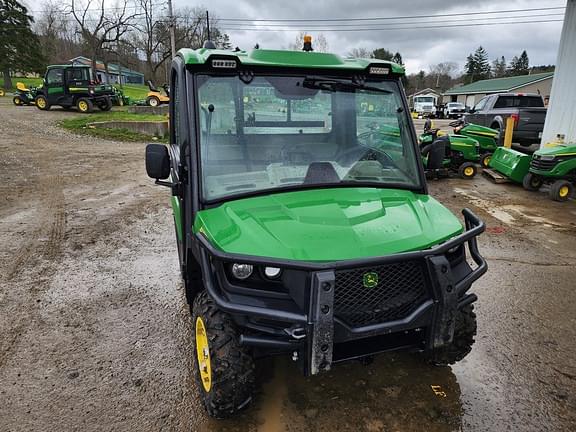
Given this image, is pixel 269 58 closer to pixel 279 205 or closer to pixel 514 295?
pixel 279 205

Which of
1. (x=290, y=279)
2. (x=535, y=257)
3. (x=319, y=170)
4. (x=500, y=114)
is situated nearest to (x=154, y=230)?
(x=319, y=170)

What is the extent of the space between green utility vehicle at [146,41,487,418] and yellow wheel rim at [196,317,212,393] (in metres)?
0.01

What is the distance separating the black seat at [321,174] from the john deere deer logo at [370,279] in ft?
2.75

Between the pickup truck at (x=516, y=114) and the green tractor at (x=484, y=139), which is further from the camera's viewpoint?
the pickup truck at (x=516, y=114)

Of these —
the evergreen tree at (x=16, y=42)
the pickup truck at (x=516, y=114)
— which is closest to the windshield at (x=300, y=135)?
the pickup truck at (x=516, y=114)

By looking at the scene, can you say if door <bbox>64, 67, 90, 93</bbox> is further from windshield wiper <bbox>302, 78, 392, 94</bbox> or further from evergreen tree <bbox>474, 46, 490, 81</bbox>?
evergreen tree <bbox>474, 46, 490, 81</bbox>

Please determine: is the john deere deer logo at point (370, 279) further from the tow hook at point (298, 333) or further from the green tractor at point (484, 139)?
the green tractor at point (484, 139)

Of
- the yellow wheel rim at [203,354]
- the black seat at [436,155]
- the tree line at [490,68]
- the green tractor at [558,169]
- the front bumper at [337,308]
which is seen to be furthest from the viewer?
the tree line at [490,68]

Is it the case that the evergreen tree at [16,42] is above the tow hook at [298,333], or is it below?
above

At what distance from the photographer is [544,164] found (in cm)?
827

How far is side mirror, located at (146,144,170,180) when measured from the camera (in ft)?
9.26

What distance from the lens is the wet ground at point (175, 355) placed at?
2.68 metres

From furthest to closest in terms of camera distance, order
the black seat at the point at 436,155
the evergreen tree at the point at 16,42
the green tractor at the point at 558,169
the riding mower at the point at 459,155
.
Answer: the evergreen tree at the point at 16,42 → the riding mower at the point at 459,155 → the green tractor at the point at 558,169 → the black seat at the point at 436,155

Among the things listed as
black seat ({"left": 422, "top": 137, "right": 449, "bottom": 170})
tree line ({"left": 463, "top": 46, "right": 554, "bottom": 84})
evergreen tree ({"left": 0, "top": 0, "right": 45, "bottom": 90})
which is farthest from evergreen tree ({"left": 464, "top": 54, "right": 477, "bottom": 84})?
black seat ({"left": 422, "top": 137, "right": 449, "bottom": 170})
